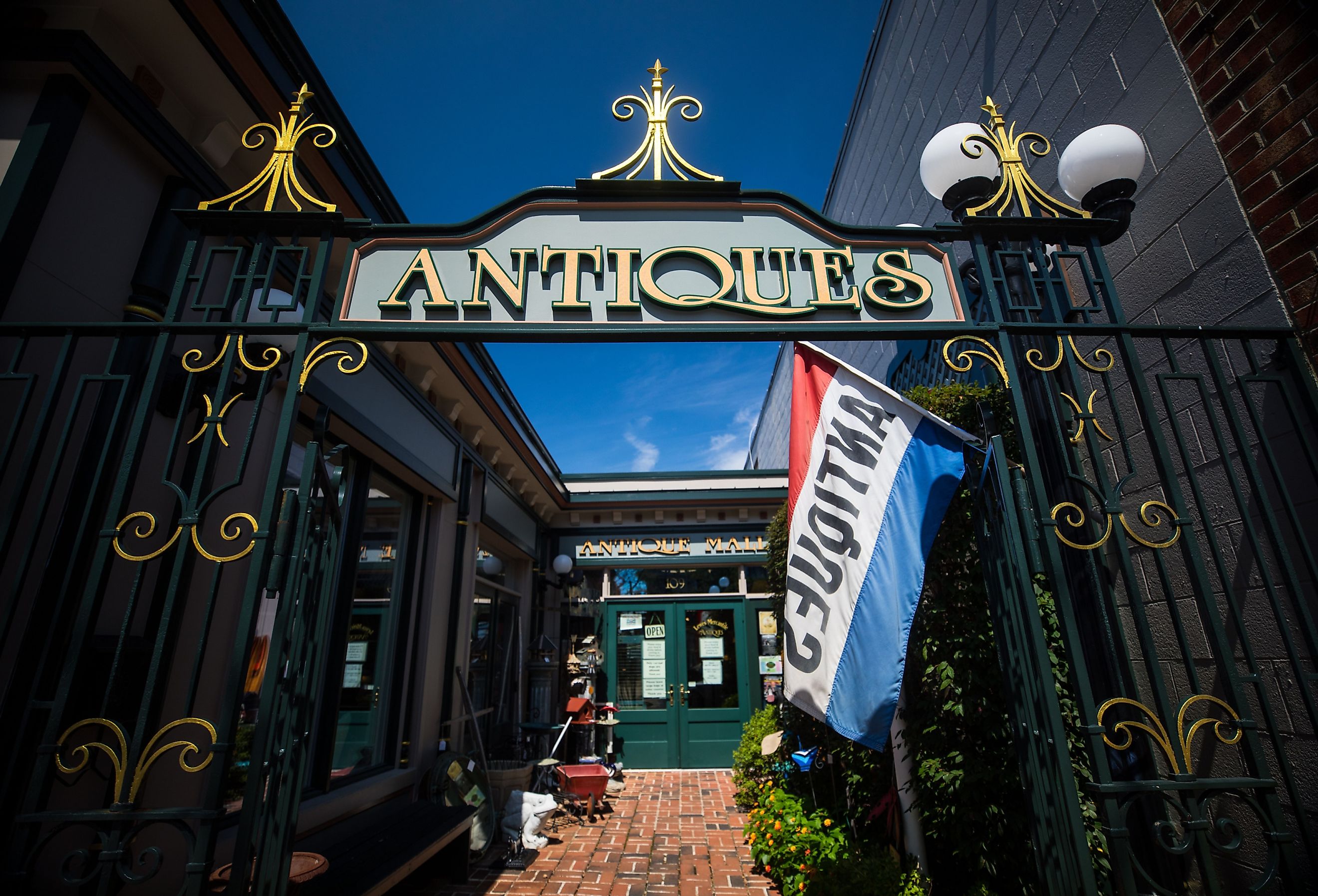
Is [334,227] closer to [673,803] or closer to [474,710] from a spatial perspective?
[474,710]

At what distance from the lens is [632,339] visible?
9.28 ft

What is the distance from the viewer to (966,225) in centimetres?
287

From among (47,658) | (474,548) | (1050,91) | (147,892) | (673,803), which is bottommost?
(673,803)

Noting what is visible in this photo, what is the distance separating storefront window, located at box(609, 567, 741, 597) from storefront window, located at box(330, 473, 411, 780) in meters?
5.22

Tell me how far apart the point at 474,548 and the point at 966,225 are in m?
6.11

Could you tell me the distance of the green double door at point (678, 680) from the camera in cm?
981

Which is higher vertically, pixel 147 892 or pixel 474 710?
pixel 474 710

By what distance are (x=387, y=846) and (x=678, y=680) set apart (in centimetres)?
654

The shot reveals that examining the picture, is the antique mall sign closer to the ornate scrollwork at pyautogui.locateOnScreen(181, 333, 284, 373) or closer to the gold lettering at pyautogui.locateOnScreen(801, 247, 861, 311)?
the gold lettering at pyautogui.locateOnScreen(801, 247, 861, 311)

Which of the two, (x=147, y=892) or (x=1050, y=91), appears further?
(x=1050, y=91)

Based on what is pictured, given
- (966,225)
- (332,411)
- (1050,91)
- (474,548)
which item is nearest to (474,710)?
(474,548)

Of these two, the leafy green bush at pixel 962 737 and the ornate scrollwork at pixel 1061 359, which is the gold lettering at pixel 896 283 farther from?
the leafy green bush at pixel 962 737

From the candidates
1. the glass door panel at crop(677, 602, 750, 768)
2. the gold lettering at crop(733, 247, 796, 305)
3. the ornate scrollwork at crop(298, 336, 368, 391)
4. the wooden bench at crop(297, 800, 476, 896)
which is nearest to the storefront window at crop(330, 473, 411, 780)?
the wooden bench at crop(297, 800, 476, 896)

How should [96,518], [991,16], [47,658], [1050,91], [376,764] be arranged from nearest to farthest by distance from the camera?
[47,658] → [96,518] → [1050,91] → [991,16] → [376,764]
